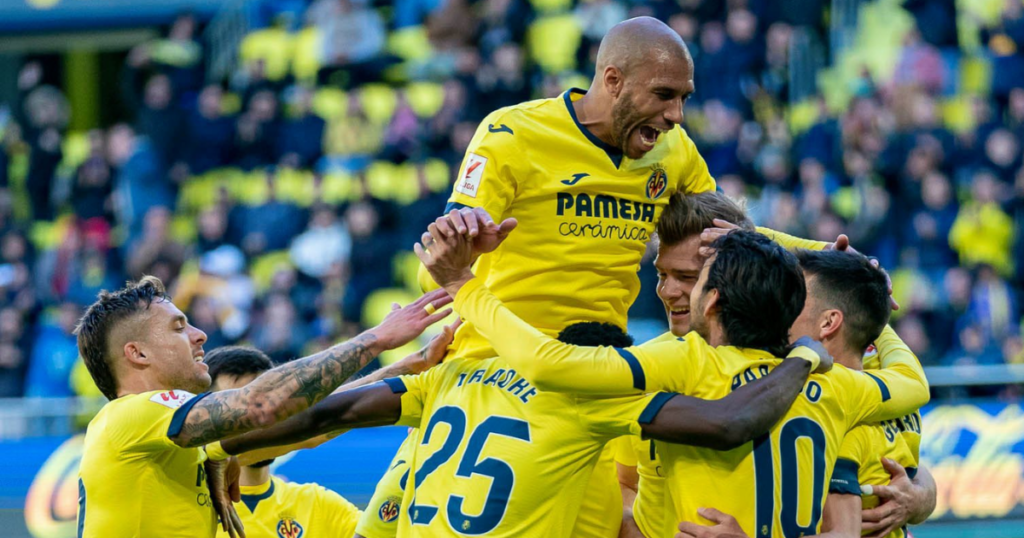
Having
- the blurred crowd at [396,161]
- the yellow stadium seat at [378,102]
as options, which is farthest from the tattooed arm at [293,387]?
the yellow stadium seat at [378,102]

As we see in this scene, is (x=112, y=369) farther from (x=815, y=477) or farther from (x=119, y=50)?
(x=119, y=50)

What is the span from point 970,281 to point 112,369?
8766mm

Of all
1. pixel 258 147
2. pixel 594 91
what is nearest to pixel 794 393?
pixel 594 91

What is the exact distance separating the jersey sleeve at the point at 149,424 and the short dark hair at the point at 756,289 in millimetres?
1963

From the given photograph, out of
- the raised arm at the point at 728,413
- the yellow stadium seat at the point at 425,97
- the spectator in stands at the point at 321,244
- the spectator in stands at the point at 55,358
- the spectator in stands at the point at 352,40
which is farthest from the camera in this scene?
the spectator in stands at the point at 352,40

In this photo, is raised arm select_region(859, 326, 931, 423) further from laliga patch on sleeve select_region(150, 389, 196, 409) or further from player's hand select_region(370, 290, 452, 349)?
laliga patch on sleeve select_region(150, 389, 196, 409)

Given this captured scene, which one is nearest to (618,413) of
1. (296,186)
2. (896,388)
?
(896,388)

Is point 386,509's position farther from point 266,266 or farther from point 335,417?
point 266,266

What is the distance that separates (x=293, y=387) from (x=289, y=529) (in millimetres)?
1860

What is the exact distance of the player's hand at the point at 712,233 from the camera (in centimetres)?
512

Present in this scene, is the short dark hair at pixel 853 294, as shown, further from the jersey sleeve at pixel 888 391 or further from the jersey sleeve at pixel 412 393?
the jersey sleeve at pixel 412 393

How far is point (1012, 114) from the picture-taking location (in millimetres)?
13297

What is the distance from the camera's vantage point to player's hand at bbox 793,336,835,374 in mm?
4652

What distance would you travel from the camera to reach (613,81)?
5.13 meters
